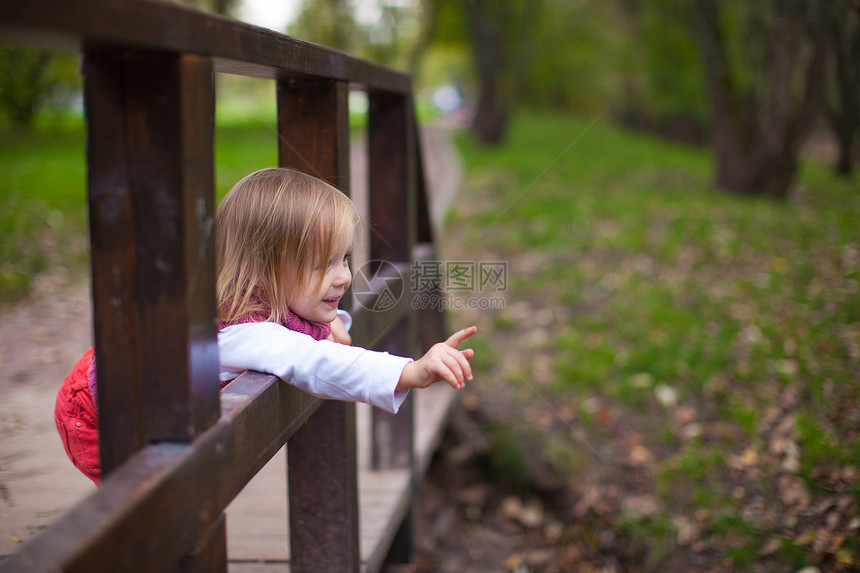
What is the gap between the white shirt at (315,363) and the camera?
1.41 m

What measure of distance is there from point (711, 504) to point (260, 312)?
2670 mm

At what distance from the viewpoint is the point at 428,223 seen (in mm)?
3598

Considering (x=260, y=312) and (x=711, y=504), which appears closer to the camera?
(x=260, y=312)

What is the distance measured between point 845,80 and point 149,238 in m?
7.78

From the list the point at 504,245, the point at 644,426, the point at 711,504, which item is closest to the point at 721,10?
the point at 504,245

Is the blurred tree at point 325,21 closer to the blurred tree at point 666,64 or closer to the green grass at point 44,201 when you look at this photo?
the blurred tree at point 666,64

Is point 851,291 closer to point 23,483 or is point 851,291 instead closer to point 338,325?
point 338,325

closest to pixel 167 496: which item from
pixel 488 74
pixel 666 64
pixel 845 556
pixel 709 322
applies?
pixel 845 556

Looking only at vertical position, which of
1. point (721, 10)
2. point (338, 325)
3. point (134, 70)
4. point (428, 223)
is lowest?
point (338, 325)

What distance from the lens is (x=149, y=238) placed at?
43.4 inches

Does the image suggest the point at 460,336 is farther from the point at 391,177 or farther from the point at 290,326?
the point at 391,177

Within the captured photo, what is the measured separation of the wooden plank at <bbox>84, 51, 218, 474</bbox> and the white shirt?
290 mm

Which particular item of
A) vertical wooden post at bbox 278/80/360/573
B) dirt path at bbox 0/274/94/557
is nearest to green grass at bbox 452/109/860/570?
vertical wooden post at bbox 278/80/360/573

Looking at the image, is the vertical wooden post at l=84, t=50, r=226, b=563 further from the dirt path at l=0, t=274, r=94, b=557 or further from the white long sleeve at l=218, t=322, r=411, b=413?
the dirt path at l=0, t=274, r=94, b=557
